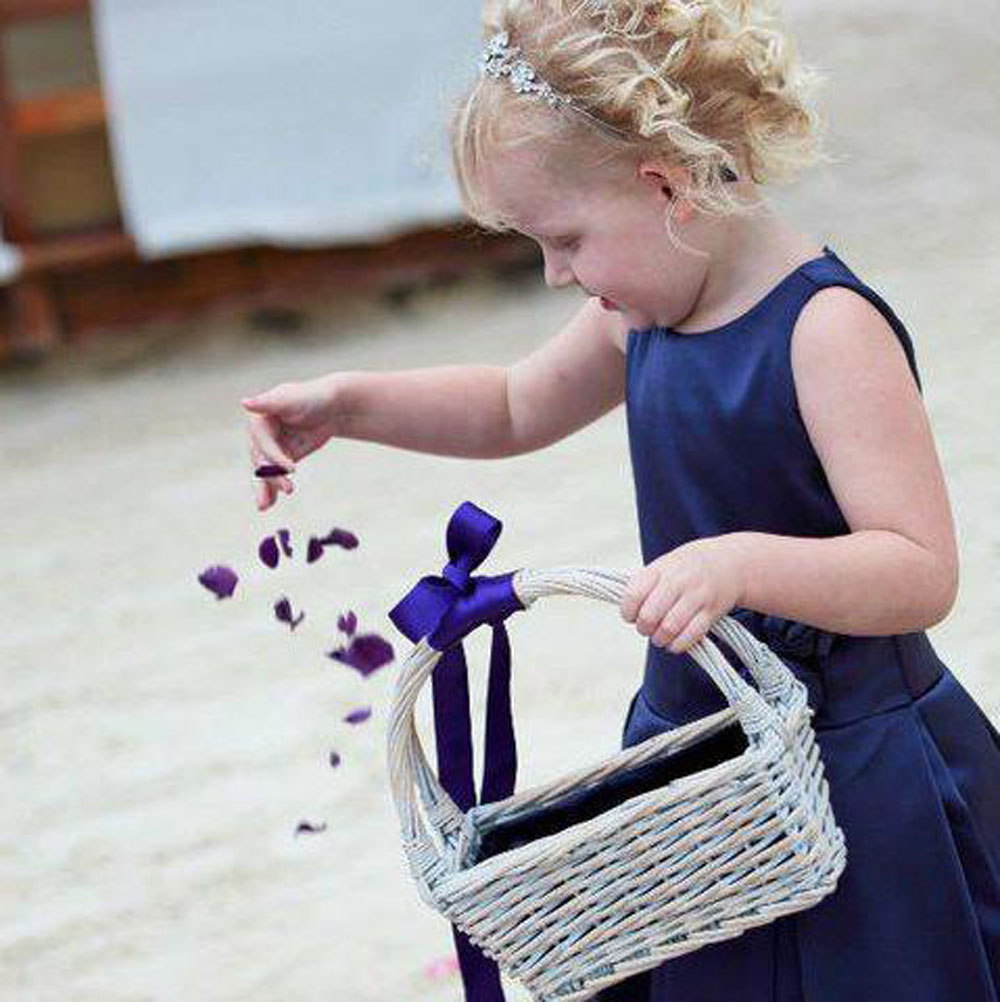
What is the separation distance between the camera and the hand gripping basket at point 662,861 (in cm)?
133

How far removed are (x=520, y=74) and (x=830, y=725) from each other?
50 centimetres

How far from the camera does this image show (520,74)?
4.71 feet

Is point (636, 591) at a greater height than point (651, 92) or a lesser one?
lesser

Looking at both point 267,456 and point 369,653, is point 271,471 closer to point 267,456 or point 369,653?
point 267,456

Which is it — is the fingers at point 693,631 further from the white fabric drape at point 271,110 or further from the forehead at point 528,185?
the white fabric drape at point 271,110

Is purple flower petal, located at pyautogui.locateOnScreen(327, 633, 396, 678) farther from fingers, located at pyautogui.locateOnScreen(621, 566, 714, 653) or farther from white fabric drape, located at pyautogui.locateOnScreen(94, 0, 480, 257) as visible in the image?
white fabric drape, located at pyautogui.locateOnScreen(94, 0, 480, 257)

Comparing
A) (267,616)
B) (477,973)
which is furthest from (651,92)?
(267,616)

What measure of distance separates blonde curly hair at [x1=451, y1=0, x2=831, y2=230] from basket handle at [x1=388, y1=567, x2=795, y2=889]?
0.28 meters

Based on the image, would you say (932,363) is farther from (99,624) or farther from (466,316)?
(99,624)

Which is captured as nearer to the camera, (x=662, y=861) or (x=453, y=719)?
(x=662, y=861)

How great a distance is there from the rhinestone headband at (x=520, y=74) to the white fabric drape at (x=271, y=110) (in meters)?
2.89

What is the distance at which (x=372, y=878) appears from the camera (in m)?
2.49

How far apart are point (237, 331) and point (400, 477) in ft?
3.57

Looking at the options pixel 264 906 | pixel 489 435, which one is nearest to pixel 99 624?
pixel 264 906
